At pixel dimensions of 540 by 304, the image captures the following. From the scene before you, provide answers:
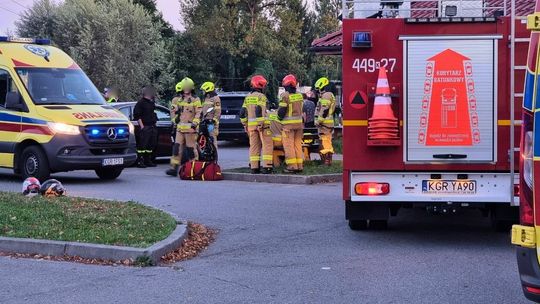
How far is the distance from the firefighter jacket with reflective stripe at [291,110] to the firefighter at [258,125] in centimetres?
49

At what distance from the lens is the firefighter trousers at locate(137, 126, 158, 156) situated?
16.9 meters

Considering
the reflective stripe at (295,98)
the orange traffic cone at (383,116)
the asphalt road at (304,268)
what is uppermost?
the reflective stripe at (295,98)

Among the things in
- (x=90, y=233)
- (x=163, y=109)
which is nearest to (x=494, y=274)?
(x=90, y=233)

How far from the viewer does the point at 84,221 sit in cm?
866

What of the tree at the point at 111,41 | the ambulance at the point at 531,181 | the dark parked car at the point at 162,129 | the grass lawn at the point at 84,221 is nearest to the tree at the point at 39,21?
the tree at the point at 111,41

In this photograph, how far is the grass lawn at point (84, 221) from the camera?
7.92 m

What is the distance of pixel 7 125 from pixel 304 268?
8444 millimetres

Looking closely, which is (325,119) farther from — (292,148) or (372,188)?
(372,188)

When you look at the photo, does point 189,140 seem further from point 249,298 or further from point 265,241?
point 249,298

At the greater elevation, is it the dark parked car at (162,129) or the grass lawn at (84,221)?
the dark parked car at (162,129)

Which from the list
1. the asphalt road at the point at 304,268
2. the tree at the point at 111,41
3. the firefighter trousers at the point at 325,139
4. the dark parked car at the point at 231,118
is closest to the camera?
the asphalt road at the point at 304,268

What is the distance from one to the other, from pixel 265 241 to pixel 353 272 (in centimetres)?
184

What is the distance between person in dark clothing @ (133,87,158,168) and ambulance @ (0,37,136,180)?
2432 millimetres

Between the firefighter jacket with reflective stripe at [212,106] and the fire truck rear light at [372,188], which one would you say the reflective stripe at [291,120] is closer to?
the firefighter jacket with reflective stripe at [212,106]
